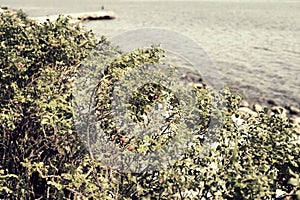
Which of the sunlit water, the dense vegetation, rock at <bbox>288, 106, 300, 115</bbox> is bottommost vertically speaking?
rock at <bbox>288, 106, 300, 115</bbox>

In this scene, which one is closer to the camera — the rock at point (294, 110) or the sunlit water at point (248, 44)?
the rock at point (294, 110)

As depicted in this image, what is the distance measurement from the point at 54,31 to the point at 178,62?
66.9 feet

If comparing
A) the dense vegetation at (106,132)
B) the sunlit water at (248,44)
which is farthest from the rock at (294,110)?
the dense vegetation at (106,132)

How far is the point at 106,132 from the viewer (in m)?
5.62

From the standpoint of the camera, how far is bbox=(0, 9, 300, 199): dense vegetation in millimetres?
4355

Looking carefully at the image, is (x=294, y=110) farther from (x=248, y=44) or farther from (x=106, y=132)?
(x=248, y=44)

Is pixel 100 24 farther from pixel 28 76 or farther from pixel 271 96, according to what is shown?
pixel 28 76

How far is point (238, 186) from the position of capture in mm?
3713

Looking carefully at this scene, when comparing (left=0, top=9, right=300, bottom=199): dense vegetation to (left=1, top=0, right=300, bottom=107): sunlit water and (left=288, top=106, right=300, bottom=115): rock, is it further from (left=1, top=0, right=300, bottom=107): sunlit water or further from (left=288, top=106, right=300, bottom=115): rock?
(left=288, top=106, right=300, bottom=115): rock

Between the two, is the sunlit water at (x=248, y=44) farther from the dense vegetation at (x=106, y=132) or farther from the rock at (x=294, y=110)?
the dense vegetation at (x=106, y=132)

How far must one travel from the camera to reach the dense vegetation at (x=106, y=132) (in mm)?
4355

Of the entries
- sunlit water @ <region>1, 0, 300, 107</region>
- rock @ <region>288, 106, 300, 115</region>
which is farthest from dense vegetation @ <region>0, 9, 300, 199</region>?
rock @ <region>288, 106, 300, 115</region>

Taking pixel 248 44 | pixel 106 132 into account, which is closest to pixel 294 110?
pixel 106 132

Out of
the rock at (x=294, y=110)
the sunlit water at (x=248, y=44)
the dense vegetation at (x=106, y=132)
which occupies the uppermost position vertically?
the dense vegetation at (x=106, y=132)
